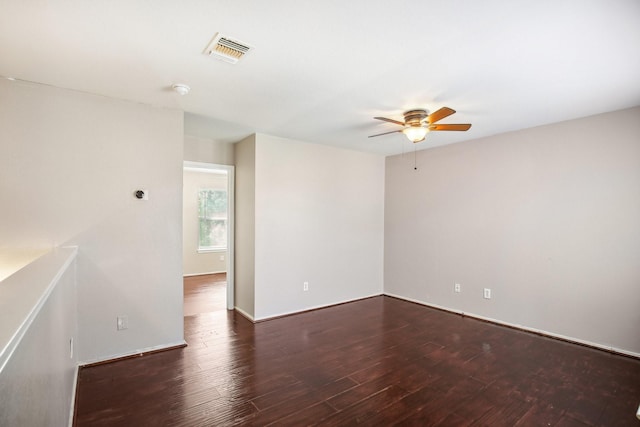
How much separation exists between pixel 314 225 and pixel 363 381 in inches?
97.8

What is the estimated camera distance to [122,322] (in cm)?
299

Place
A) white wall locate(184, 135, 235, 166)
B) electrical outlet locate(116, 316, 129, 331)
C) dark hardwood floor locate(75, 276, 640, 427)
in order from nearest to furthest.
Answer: dark hardwood floor locate(75, 276, 640, 427) < electrical outlet locate(116, 316, 129, 331) < white wall locate(184, 135, 235, 166)

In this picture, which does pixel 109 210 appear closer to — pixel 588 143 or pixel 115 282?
pixel 115 282

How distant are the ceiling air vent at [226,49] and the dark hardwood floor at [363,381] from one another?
99.2 inches

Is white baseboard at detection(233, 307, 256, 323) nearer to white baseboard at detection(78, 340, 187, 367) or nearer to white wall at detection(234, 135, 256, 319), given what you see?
white wall at detection(234, 135, 256, 319)

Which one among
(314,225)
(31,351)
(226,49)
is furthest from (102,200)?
(314,225)

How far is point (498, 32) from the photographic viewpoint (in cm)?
186

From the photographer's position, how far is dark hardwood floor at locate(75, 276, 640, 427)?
2.16 metres

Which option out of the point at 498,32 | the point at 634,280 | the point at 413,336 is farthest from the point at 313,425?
the point at 634,280

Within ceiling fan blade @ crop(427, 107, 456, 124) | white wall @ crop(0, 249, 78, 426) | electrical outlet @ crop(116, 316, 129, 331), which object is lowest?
electrical outlet @ crop(116, 316, 129, 331)

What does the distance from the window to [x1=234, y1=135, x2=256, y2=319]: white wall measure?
307 cm

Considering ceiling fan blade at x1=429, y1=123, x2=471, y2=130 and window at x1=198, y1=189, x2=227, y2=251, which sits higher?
ceiling fan blade at x1=429, y1=123, x2=471, y2=130

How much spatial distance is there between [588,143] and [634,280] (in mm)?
1495

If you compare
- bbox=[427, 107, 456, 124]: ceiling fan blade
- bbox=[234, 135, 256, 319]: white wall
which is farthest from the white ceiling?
bbox=[234, 135, 256, 319]: white wall
